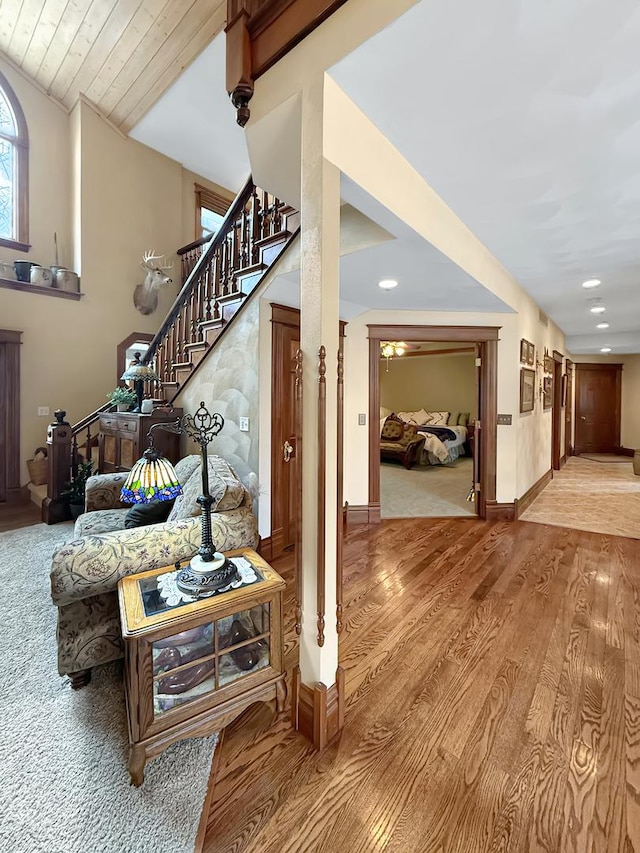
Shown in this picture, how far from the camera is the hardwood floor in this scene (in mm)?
1252

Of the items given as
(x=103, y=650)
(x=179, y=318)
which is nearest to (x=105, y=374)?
(x=179, y=318)

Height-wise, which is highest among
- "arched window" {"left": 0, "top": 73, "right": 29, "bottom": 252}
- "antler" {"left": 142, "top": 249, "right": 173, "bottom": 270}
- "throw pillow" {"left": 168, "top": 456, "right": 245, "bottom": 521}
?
"arched window" {"left": 0, "top": 73, "right": 29, "bottom": 252}

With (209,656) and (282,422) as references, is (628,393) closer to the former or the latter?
(282,422)

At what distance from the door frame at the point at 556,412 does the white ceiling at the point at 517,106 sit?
4229 mm

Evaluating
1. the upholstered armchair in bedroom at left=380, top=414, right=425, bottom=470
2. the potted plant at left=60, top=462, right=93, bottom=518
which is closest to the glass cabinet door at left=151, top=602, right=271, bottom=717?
the potted plant at left=60, top=462, right=93, bottom=518

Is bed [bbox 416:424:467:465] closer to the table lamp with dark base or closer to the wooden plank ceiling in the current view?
the table lamp with dark base

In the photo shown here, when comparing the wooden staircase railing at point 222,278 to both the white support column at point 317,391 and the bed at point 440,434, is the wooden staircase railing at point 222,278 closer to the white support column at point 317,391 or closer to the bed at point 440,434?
the white support column at point 317,391

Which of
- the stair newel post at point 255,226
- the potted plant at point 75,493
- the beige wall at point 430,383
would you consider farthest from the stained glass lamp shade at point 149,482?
the beige wall at point 430,383

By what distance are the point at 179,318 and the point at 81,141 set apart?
3.21 m

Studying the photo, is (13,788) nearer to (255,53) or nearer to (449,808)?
(449,808)

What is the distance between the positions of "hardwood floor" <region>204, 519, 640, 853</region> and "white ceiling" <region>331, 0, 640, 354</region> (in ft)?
8.28

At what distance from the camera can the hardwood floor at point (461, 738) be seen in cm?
125

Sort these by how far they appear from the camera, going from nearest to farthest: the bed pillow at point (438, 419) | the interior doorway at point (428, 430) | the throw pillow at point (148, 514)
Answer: the throw pillow at point (148, 514) < the interior doorway at point (428, 430) < the bed pillow at point (438, 419)

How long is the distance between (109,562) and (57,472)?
3.01 m
